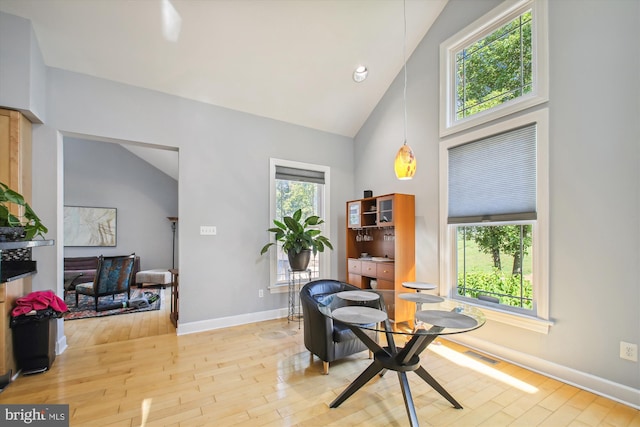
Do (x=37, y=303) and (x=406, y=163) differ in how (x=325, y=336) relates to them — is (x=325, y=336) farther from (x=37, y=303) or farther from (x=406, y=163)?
(x=37, y=303)

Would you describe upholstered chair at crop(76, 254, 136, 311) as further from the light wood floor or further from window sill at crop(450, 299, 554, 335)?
window sill at crop(450, 299, 554, 335)

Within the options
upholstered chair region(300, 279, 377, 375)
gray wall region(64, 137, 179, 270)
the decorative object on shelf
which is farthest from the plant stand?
gray wall region(64, 137, 179, 270)

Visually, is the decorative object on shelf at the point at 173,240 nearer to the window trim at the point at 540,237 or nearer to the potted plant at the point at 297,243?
the potted plant at the point at 297,243

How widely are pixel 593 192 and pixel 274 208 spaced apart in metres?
3.50

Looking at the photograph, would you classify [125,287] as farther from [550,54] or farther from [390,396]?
[550,54]

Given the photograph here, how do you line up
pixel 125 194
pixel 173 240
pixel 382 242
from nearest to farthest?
pixel 382 242, pixel 125 194, pixel 173 240

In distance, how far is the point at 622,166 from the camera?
215 centimetres

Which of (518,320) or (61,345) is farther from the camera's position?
(61,345)

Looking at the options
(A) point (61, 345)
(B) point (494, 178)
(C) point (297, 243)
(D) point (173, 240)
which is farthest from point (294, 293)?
(D) point (173, 240)

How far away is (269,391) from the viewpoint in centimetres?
229

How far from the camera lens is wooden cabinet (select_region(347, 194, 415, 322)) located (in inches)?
145

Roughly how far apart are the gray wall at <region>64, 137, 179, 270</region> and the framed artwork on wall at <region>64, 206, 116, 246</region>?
125mm

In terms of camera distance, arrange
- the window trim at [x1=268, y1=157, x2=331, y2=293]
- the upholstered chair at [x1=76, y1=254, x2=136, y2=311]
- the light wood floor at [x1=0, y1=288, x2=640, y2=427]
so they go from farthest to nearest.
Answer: the upholstered chair at [x1=76, y1=254, x2=136, y2=311], the window trim at [x1=268, y1=157, x2=331, y2=293], the light wood floor at [x1=0, y1=288, x2=640, y2=427]

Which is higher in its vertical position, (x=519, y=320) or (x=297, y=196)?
(x=297, y=196)
